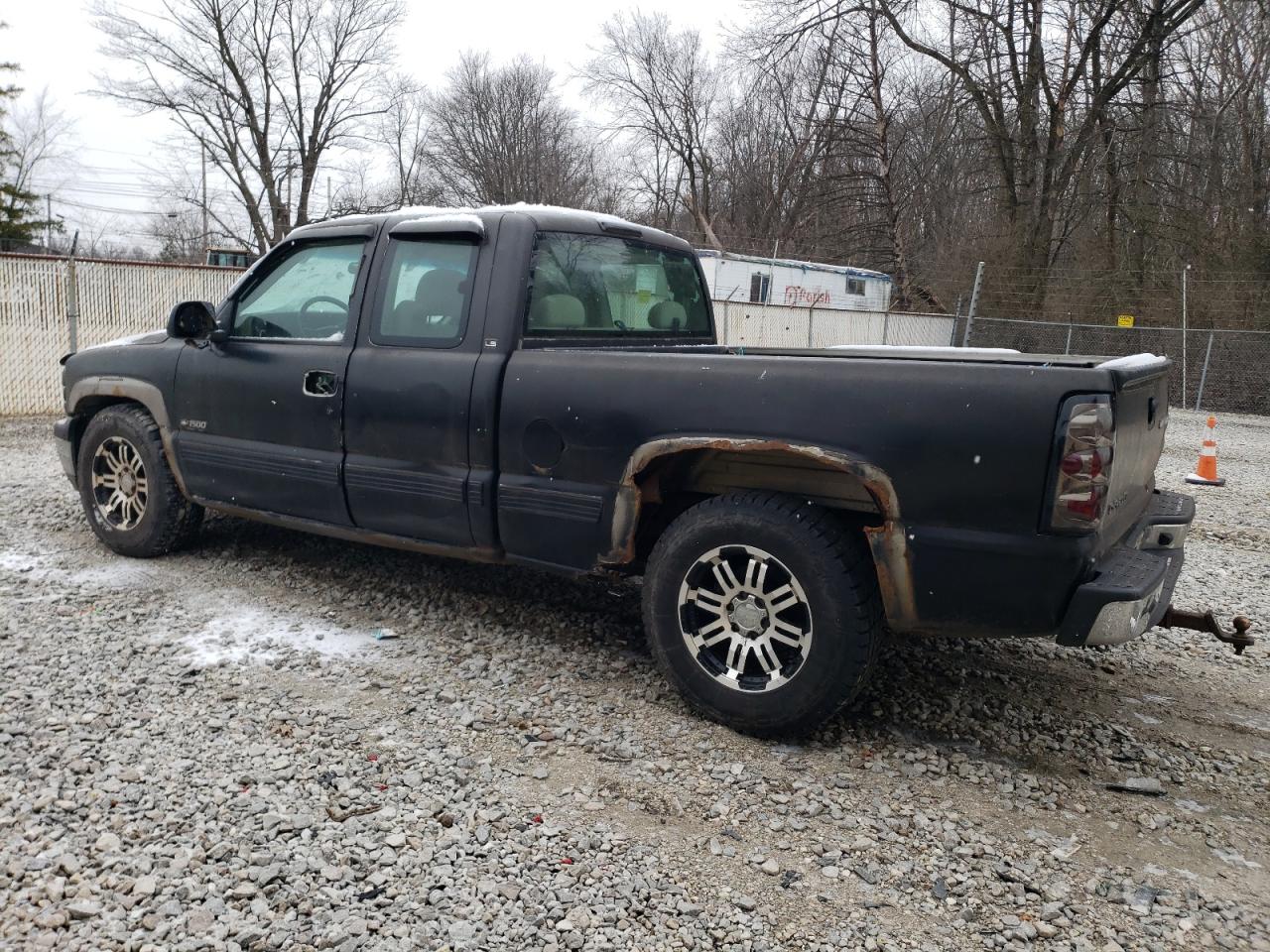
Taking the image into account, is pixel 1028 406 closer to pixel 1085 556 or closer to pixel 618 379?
pixel 1085 556

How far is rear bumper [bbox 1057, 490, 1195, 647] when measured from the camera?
2.97m

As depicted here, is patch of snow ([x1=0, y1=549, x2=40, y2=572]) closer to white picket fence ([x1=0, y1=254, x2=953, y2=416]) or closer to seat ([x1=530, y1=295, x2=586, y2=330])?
seat ([x1=530, y1=295, x2=586, y2=330])

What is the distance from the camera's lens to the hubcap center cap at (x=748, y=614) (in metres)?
3.45

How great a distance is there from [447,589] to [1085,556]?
3.22 m

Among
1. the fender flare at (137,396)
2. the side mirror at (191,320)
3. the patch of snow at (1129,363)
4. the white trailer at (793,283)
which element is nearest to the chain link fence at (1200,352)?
the white trailer at (793,283)

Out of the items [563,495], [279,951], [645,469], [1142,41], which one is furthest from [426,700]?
[1142,41]

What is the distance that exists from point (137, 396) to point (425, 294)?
2038 mm

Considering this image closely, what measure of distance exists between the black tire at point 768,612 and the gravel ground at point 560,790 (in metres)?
0.18

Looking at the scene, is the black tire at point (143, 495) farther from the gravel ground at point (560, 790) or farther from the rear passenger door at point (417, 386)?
the rear passenger door at point (417, 386)

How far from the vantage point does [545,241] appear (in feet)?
14.1

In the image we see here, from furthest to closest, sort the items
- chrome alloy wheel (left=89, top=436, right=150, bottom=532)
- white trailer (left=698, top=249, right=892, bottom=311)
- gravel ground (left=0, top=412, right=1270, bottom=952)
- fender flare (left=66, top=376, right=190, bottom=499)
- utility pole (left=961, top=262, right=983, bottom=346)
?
white trailer (left=698, top=249, right=892, bottom=311) < utility pole (left=961, top=262, right=983, bottom=346) < chrome alloy wheel (left=89, top=436, right=150, bottom=532) < fender flare (left=66, top=376, right=190, bottom=499) < gravel ground (left=0, top=412, right=1270, bottom=952)

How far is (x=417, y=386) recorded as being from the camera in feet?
13.8

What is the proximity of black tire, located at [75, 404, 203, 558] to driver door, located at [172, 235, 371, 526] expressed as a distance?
22 centimetres

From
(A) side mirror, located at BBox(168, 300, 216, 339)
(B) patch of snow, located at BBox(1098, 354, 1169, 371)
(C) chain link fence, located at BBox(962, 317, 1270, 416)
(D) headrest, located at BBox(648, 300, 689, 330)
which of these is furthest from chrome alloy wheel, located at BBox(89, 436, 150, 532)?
(C) chain link fence, located at BBox(962, 317, 1270, 416)
